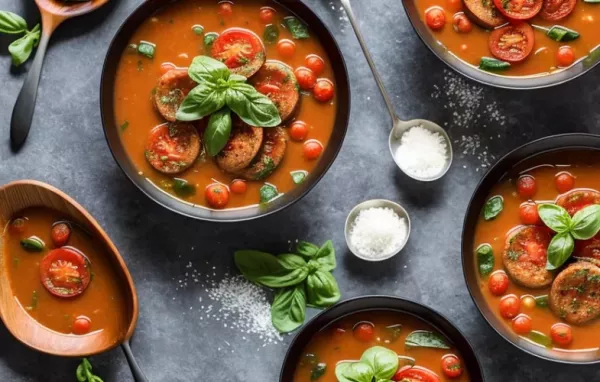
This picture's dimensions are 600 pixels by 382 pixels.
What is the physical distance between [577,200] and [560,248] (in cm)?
40

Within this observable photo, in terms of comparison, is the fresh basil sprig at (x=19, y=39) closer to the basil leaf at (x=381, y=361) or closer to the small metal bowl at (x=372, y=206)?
the small metal bowl at (x=372, y=206)

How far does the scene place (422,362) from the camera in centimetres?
527

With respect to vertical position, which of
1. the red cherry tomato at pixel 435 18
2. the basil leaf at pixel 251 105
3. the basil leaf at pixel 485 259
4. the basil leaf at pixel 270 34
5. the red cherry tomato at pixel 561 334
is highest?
the red cherry tomato at pixel 435 18

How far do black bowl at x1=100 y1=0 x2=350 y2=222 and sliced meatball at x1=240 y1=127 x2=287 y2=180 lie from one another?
21cm

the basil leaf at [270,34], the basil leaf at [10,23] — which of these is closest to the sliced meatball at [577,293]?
the basil leaf at [270,34]

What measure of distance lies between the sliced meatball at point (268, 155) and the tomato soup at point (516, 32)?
123 centimetres

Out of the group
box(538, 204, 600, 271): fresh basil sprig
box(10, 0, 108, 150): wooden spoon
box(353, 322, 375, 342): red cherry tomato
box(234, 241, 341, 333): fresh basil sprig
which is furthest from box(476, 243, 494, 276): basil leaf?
box(10, 0, 108, 150): wooden spoon

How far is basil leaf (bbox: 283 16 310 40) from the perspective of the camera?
534 cm

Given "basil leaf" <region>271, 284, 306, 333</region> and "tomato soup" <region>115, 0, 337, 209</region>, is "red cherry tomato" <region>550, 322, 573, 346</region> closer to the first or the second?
"basil leaf" <region>271, 284, 306, 333</region>

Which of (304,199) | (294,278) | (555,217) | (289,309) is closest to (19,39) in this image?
(304,199)

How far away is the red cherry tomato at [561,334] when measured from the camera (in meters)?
5.20

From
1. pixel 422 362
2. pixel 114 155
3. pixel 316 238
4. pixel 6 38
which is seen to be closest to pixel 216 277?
pixel 316 238

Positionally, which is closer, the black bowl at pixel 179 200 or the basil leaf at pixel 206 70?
the basil leaf at pixel 206 70

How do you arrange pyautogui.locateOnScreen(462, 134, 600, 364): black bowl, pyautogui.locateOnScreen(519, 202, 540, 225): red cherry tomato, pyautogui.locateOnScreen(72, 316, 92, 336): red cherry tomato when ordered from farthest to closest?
pyautogui.locateOnScreen(72, 316, 92, 336): red cherry tomato, pyautogui.locateOnScreen(519, 202, 540, 225): red cherry tomato, pyautogui.locateOnScreen(462, 134, 600, 364): black bowl
